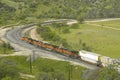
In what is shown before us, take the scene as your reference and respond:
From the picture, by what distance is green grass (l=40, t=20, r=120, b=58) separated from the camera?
99.8 metres

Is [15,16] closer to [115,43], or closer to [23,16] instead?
[23,16]

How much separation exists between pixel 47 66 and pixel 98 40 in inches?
1704

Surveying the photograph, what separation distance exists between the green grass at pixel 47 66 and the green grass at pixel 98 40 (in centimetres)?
1993

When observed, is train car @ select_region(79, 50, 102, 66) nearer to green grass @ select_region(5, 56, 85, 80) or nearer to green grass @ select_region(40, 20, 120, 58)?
green grass @ select_region(5, 56, 85, 80)

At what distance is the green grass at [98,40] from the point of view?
327 ft

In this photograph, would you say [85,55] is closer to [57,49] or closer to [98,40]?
[57,49]

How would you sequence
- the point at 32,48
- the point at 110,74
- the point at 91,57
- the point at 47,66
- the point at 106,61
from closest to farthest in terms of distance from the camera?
the point at 110,74
the point at 106,61
the point at 47,66
the point at 91,57
the point at 32,48

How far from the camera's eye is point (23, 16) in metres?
175

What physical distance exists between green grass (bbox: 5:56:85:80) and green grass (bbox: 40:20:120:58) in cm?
1993

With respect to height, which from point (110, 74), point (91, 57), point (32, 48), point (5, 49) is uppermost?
point (110, 74)

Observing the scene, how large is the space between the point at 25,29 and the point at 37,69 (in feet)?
218

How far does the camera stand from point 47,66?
256ft

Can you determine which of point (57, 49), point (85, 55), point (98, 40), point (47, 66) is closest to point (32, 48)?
point (57, 49)

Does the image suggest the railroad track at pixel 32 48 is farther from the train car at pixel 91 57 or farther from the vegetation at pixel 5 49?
the vegetation at pixel 5 49
